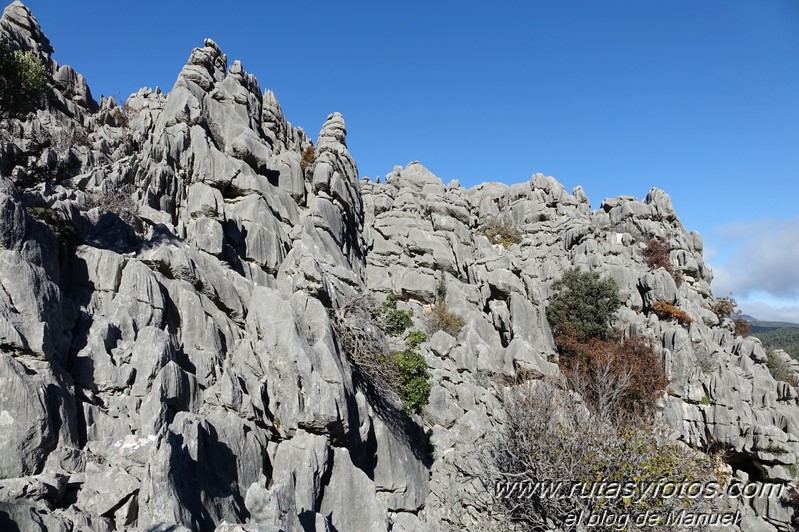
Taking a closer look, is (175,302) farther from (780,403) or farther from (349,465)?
(780,403)

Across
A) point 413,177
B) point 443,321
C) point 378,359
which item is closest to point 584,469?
point 378,359

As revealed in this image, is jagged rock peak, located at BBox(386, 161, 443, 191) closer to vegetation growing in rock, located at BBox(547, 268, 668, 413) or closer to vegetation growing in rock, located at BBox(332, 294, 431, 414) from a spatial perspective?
vegetation growing in rock, located at BBox(547, 268, 668, 413)

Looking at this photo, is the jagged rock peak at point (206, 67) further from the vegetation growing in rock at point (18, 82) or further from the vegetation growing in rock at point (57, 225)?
the vegetation growing in rock at point (57, 225)

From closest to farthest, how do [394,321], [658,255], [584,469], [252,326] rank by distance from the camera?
1. [584,469]
2. [252,326]
3. [394,321]
4. [658,255]

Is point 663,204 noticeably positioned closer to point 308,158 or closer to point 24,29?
point 308,158

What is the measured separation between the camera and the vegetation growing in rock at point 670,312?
36.5m

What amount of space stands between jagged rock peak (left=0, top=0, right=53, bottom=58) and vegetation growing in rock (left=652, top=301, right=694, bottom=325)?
176 feet

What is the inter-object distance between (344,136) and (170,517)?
37.9 metres

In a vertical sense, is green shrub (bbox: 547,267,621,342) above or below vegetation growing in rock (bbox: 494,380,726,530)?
above

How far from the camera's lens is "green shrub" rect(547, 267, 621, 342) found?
115ft

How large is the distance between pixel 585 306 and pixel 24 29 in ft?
168

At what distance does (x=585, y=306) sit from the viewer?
117 feet

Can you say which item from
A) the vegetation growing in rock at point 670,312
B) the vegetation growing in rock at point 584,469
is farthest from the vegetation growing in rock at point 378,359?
the vegetation growing in rock at point 670,312

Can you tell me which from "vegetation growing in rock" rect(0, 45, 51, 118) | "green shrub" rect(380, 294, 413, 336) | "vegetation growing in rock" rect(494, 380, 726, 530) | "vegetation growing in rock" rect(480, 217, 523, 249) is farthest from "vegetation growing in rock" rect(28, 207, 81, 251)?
"vegetation growing in rock" rect(480, 217, 523, 249)
